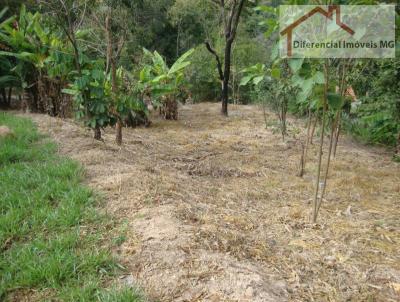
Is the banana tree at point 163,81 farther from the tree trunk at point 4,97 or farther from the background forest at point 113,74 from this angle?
the tree trunk at point 4,97

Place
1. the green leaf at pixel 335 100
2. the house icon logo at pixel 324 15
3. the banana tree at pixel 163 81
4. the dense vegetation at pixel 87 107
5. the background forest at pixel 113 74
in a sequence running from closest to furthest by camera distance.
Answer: the dense vegetation at pixel 87 107 → the house icon logo at pixel 324 15 → the green leaf at pixel 335 100 → the background forest at pixel 113 74 → the banana tree at pixel 163 81

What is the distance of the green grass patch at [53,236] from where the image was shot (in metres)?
1.99

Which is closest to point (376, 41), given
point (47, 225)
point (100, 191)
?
point (100, 191)

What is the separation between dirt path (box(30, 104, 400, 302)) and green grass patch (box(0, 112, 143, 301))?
0.17 metres

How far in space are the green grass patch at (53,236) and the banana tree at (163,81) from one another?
3.70m

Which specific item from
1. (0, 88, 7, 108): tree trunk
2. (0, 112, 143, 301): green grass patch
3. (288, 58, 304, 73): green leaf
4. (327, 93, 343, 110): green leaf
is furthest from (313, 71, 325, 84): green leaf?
(0, 88, 7, 108): tree trunk

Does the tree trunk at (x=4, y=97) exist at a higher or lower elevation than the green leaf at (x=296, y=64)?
higher

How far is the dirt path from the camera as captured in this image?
2.05m

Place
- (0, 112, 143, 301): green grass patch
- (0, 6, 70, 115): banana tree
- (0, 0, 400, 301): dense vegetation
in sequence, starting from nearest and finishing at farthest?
1. (0, 112, 143, 301): green grass patch
2. (0, 0, 400, 301): dense vegetation
3. (0, 6, 70, 115): banana tree

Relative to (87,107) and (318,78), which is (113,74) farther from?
(318,78)

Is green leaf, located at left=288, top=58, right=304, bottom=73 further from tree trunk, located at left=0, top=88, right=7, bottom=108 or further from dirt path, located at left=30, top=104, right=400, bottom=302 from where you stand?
tree trunk, located at left=0, top=88, right=7, bottom=108

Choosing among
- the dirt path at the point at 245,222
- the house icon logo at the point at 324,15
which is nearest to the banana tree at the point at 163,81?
the dirt path at the point at 245,222

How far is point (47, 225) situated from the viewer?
2.59 meters

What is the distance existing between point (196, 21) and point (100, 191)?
515 inches
